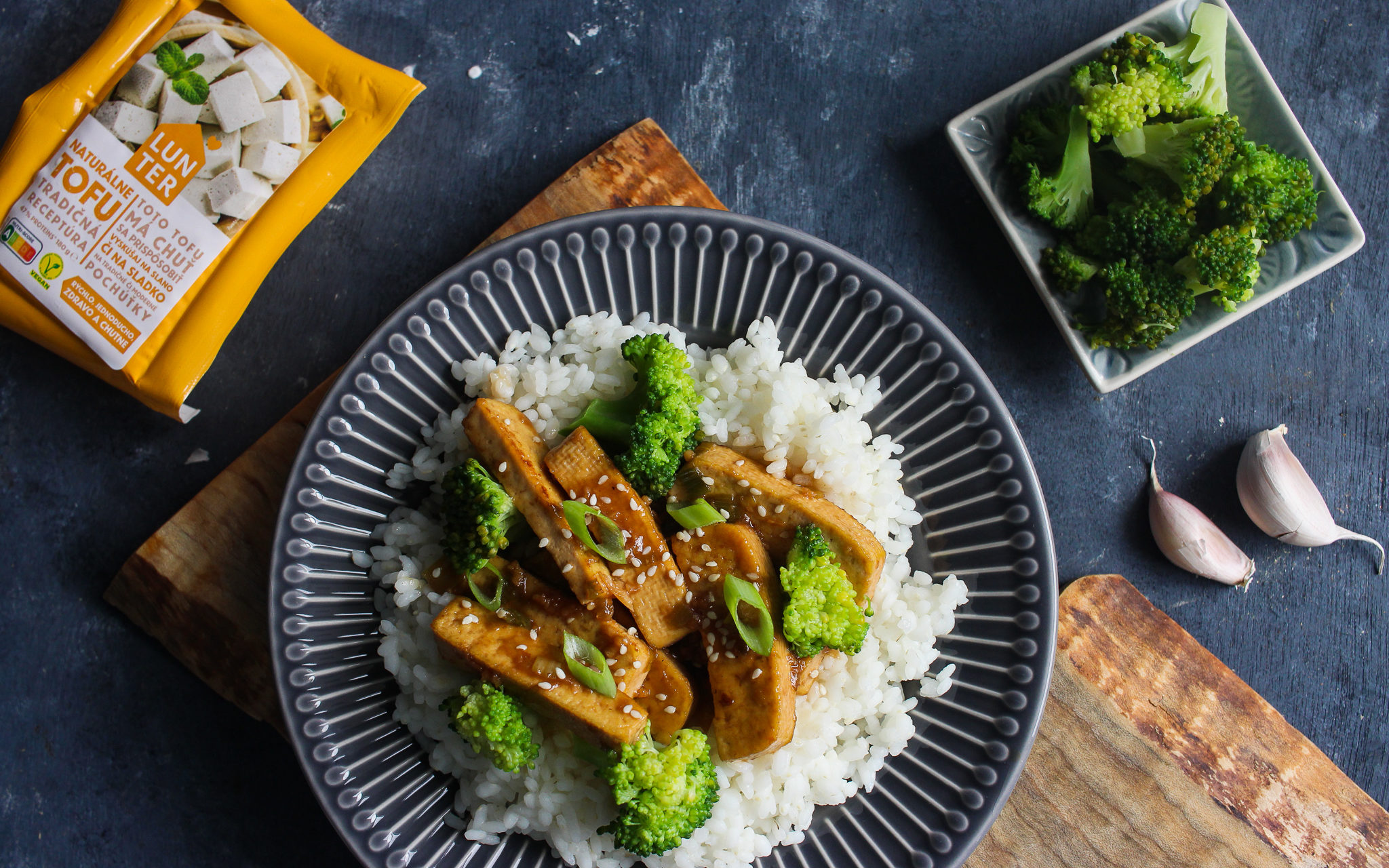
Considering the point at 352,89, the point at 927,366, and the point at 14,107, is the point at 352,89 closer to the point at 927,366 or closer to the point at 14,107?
the point at 14,107

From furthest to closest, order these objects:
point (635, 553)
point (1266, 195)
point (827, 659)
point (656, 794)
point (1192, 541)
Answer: point (1192, 541), point (1266, 195), point (827, 659), point (635, 553), point (656, 794)

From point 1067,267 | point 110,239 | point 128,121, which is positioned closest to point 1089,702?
point 1067,267

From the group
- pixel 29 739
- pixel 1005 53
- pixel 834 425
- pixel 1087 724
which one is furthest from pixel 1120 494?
pixel 29 739

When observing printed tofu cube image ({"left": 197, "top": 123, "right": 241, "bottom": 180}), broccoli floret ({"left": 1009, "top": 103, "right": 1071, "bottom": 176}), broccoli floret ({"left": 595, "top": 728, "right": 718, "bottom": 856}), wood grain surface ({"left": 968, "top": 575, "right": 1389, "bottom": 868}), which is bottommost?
wood grain surface ({"left": 968, "top": 575, "right": 1389, "bottom": 868})

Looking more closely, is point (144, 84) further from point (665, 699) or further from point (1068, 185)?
point (1068, 185)

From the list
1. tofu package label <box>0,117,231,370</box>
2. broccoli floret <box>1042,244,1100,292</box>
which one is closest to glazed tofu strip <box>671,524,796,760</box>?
broccoli floret <box>1042,244,1100,292</box>

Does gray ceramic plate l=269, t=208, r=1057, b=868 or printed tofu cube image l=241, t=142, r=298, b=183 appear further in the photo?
printed tofu cube image l=241, t=142, r=298, b=183

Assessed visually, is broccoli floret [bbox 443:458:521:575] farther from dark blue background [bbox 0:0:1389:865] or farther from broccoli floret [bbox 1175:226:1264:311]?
broccoli floret [bbox 1175:226:1264:311]
